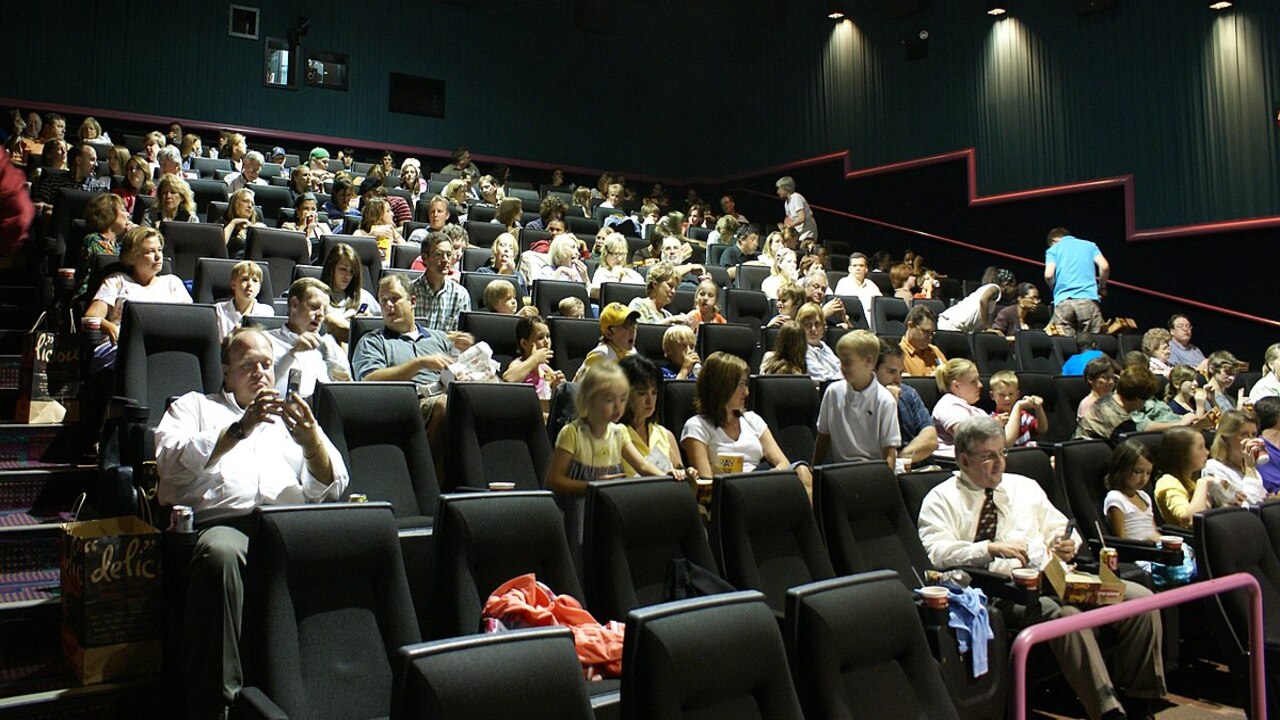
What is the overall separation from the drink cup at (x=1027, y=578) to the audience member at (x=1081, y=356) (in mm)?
3112

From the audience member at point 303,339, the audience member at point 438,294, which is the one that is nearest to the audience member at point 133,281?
the audience member at point 303,339

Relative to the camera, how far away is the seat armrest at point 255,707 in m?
1.42

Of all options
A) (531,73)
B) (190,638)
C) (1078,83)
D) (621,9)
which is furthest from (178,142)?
(1078,83)

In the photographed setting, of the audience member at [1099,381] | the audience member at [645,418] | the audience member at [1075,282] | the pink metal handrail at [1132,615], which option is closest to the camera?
the pink metal handrail at [1132,615]

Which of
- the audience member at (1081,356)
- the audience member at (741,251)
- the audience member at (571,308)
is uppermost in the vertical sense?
the audience member at (741,251)

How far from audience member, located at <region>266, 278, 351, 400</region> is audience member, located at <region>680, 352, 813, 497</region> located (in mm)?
1152

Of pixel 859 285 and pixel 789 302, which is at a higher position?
pixel 859 285

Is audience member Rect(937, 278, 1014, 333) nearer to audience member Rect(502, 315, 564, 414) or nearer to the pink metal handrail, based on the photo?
audience member Rect(502, 315, 564, 414)

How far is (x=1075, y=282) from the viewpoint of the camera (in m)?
6.48

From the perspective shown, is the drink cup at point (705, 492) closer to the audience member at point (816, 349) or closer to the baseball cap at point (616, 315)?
the baseball cap at point (616, 315)

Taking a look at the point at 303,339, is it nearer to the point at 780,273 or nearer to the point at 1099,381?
the point at 1099,381

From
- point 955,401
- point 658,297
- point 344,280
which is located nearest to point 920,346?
point 955,401

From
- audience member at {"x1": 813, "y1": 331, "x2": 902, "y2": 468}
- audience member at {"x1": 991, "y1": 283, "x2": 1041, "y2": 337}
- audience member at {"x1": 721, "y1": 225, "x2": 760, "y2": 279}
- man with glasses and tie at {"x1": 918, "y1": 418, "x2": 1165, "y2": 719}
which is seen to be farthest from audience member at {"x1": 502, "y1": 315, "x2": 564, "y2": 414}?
audience member at {"x1": 721, "y1": 225, "x2": 760, "y2": 279}

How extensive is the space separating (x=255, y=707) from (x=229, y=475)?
2.51 feet
